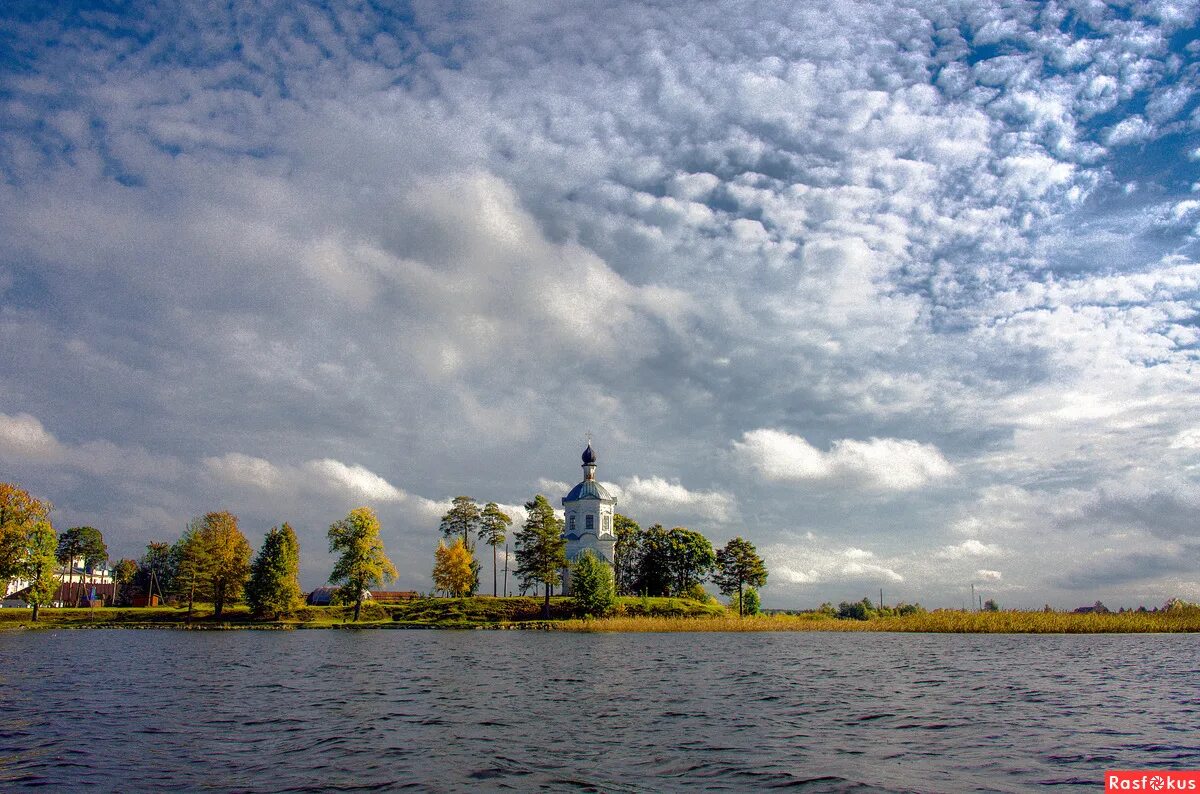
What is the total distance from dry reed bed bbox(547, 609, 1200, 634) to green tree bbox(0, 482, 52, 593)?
5688 centimetres

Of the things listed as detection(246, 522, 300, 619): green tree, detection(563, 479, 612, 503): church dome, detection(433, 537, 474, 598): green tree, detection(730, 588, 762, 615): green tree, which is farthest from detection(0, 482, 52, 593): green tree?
detection(730, 588, 762, 615): green tree

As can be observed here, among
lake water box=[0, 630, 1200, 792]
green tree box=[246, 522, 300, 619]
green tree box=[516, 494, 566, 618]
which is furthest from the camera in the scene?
green tree box=[516, 494, 566, 618]

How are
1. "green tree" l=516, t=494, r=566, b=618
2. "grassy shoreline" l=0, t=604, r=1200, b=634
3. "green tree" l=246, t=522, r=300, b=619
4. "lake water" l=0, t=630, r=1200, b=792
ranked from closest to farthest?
1. "lake water" l=0, t=630, r=1200, b=792
2. "grassy shoreline" l=0, t=604, r=1200, b=634
3. "green tree" l=246, t=522, r=300, b=619
4. "green tree" l=516, t=494, r=566, b=618

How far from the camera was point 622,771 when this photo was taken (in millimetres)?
17625

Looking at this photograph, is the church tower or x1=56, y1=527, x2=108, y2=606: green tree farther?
x1=56, y1=527, x2=108, y2=606: green tree

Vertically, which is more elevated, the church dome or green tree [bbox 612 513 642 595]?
the church dome

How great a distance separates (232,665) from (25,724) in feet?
68.5

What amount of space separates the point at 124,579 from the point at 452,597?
8066 centimetres

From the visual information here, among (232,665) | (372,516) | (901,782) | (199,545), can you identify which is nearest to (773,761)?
(901,782)

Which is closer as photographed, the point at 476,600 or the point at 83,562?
the point at 476,600

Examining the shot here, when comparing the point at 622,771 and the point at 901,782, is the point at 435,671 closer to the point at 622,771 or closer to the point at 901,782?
the point at 622,771

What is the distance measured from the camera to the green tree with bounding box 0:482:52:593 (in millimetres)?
78125

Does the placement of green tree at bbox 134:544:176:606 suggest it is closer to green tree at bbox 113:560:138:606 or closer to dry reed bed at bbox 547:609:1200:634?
green tree at bbox 113:560:138:606

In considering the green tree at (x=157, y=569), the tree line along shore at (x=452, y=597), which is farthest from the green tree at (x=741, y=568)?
the green tree at (x=157, y=569)
